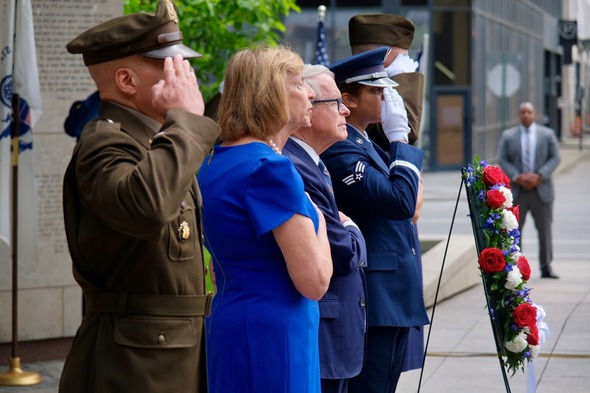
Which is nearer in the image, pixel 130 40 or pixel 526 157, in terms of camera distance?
pixel 130 40

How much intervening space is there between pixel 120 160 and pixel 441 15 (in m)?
35.4

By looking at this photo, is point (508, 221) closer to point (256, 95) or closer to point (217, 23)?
point (256, 95)

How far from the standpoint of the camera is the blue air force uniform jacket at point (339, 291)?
4.21 meters

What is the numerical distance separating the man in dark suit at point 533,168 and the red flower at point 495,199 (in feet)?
28.9

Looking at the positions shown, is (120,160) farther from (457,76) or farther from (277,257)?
(457,76)

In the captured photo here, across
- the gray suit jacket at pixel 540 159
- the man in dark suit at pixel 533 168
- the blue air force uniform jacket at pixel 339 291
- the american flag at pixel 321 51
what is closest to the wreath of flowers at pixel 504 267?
the blue air force uniform jacket at pixel 339 291

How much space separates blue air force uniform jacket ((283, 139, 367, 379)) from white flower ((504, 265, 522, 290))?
4.56 ft

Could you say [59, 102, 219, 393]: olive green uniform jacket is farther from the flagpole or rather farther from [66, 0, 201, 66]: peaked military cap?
→ the flagpole

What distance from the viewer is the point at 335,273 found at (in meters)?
4.28

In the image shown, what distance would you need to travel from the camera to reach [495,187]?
18.9ft

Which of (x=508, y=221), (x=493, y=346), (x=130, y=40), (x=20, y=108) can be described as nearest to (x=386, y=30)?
(x=508, y=221)

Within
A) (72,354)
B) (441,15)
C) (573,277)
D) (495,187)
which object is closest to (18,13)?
(495,187)

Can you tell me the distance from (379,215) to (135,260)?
188cm

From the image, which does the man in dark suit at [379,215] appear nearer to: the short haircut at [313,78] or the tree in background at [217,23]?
the short haircut at [313,78]
